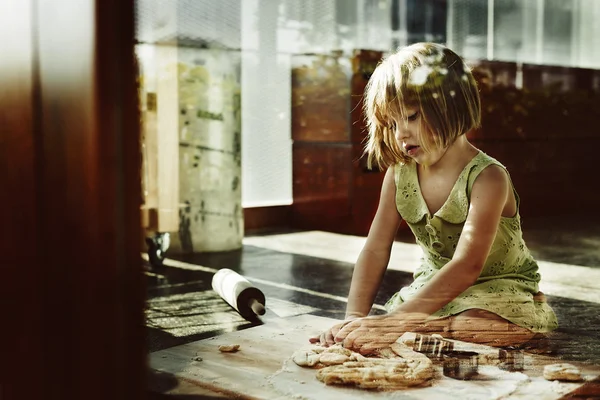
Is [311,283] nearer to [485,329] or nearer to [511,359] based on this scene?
[485,329]

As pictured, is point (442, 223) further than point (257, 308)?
No

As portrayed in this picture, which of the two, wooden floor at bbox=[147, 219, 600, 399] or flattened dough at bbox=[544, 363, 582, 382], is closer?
flattened dough at bbox=[544, 363, 582, 382]

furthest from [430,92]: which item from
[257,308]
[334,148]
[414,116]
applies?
[334,148]

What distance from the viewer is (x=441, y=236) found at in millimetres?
1387

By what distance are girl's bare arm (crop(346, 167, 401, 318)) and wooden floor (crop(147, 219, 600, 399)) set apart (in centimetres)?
33

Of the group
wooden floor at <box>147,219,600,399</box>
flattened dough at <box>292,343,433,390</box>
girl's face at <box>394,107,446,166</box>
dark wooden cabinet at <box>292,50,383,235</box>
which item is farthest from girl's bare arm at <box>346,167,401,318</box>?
dark wooden cabinet at <box>292,50,383,235</box>

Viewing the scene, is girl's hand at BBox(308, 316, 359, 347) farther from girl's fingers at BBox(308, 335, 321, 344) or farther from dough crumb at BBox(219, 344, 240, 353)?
dough crumb at BBox(219, 344, 240, 353)

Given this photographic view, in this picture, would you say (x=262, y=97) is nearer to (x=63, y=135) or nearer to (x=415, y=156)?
(x=415, y=156)

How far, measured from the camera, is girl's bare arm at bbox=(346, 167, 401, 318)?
142cm

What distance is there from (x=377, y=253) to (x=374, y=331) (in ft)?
0.83

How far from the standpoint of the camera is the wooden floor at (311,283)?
168 cm

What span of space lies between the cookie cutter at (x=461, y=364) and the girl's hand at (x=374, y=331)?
10cm

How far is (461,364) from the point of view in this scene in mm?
1125

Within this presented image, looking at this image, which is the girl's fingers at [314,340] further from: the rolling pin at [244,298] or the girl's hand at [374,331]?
the rolling pin at [244,298]
